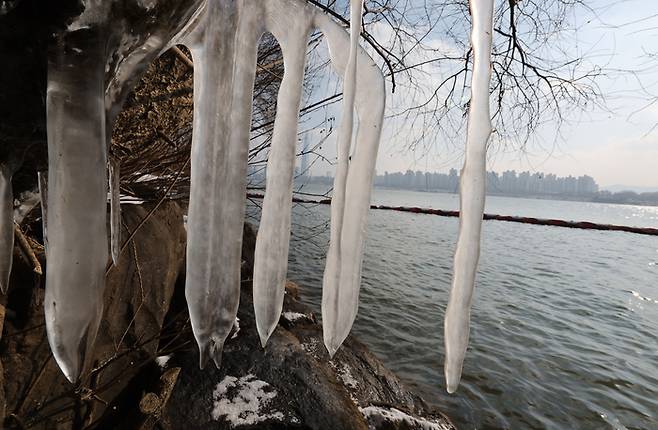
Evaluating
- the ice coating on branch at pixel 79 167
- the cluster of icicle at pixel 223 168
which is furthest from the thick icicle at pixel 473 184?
the ice coating on branch at pixel 79 167

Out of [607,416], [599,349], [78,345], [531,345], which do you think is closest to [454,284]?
[78,345]

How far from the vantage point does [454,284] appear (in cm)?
120

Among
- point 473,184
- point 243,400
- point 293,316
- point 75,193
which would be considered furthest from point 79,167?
point 293,316

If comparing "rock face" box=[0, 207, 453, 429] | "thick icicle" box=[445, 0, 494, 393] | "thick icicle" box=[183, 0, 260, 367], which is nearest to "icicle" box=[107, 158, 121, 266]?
"thick icicle" box=[183, 0, 260, 367]

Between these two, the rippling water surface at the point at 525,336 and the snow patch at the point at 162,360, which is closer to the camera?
the snow patch at the point at 162,360

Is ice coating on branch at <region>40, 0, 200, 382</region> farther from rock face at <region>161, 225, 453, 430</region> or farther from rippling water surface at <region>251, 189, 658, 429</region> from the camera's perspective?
rock face at <region>161, 225, 453, 430</region>

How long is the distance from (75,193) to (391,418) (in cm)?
371

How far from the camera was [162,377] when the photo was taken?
10.9 feet

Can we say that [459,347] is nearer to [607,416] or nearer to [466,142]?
[466,142]

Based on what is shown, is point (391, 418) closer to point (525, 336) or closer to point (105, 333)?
point (105, 333)

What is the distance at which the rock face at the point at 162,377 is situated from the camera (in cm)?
238

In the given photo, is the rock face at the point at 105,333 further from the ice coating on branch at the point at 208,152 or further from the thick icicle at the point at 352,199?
the thick icicle at the point at 352,199

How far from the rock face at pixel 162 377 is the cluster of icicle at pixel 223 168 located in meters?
1.64

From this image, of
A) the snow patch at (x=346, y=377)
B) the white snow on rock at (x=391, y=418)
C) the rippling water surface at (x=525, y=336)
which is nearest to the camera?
the white snow on rock at (x=391, y=418)
